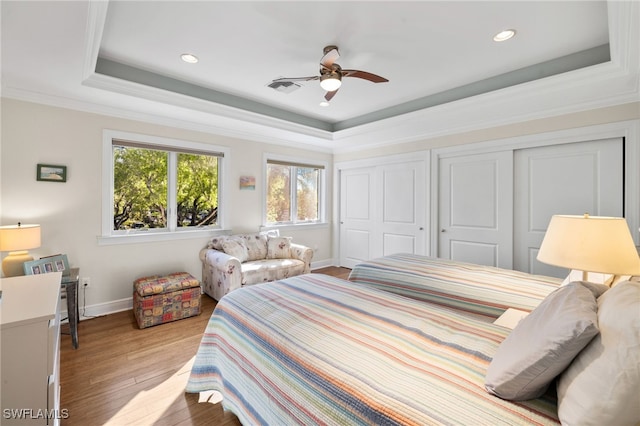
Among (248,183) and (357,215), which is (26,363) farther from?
(357,215)

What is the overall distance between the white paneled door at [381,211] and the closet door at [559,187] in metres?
1.23

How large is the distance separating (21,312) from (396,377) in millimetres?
1514

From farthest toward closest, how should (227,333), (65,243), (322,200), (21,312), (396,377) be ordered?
1. (322,200)
2. (65,243)
3. (227,333)
4. (21,312)
5. (396,377)

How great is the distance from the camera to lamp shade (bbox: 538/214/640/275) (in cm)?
137

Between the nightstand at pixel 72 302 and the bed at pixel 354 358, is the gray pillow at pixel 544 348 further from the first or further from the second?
the nightstand at pixel 72 302

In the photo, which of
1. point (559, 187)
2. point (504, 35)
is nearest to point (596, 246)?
point (504, 35)

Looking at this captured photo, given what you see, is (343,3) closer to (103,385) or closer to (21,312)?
(21,312)

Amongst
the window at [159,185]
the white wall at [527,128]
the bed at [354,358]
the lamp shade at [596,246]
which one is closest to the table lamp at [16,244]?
the window at [159,185]

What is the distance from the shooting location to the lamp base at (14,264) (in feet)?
8.16

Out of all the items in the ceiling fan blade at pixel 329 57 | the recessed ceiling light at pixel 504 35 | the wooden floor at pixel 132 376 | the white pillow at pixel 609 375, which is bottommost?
the wooden floor at pixel 132 376

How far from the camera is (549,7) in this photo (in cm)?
202

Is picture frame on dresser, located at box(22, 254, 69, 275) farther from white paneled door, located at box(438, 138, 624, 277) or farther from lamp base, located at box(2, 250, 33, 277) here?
white paneled door, located at box(438, 138, 624, 277)

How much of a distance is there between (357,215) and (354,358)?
4.29m

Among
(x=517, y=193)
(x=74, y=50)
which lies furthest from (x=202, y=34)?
(x=517, y=193)
